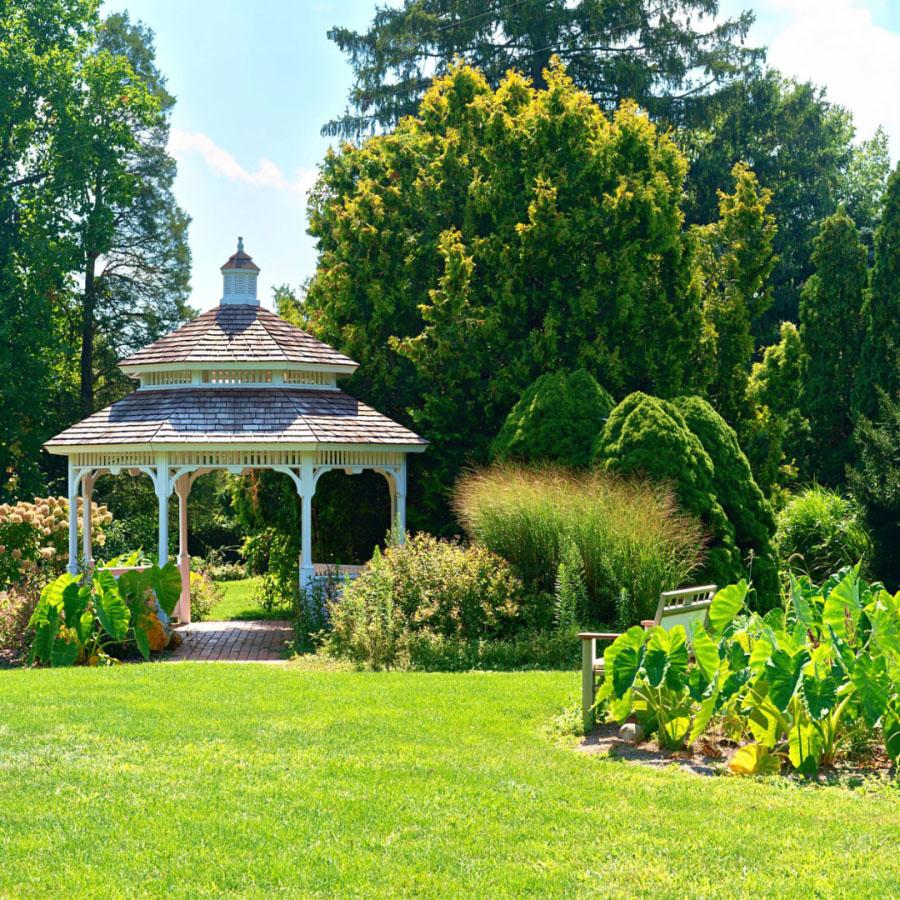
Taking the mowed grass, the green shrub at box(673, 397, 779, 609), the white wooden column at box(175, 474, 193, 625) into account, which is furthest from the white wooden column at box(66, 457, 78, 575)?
the green shrub at box(673, 397, 779, 609)

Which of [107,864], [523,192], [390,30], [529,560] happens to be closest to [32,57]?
[390,30]

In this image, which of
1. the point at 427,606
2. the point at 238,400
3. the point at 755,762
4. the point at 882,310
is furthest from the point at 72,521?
the point at 882,310

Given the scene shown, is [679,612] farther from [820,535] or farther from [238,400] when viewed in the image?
[820,535]

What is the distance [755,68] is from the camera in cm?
3441

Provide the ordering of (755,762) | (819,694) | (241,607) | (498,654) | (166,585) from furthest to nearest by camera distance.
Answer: (241,607)
(166,585)
(498,654)
(755,762)
(819,694)

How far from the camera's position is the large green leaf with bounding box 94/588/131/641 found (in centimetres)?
1371

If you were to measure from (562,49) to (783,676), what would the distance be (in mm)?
27433

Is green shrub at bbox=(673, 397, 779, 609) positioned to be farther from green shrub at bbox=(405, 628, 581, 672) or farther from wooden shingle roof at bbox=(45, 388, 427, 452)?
wooden shingle roof at bbox=(45, 388, 427, 452)

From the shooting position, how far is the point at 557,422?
52.8 ft

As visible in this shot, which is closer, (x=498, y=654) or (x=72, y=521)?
(x=498, y=654)

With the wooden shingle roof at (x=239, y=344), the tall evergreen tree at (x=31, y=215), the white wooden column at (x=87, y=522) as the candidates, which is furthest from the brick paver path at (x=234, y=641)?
the tall evergreen tree at (x=31, y=215)

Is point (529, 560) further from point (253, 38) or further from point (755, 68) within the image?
point (755, 68)

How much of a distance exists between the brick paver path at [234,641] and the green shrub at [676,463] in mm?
4689

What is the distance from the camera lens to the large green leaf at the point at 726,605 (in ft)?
30.0
